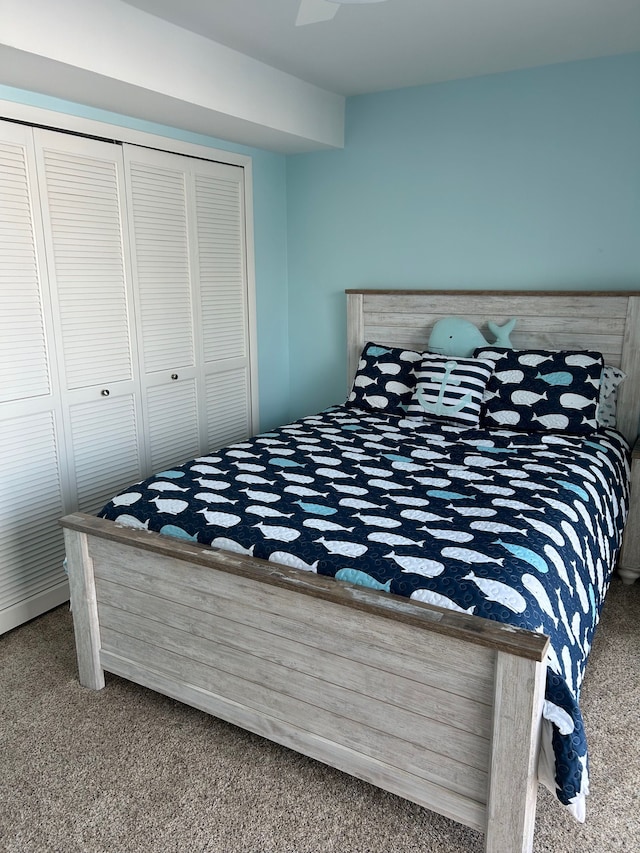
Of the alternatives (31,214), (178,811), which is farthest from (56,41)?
(178,811)

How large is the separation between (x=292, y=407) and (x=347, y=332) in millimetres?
671

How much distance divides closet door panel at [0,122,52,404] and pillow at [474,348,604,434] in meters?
1.95

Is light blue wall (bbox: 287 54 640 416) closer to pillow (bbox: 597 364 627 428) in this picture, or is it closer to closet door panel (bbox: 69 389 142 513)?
pillow (bbox: 597 364 627 428)

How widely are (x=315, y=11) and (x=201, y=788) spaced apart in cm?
255

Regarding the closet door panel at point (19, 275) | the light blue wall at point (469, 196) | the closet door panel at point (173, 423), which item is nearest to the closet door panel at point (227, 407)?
the closet door panel at point (173, 423)

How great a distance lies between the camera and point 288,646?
5.83 feet

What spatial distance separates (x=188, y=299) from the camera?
3361 millimetres

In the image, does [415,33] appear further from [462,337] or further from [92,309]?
[92,309]

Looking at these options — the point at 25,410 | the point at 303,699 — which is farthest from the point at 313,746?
the point at 25,410

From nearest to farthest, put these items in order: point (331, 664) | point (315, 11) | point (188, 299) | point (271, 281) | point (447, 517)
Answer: point (331, 664)
point (447, 517)
point (315, 11)
point (188, 299)
point (271, 281)

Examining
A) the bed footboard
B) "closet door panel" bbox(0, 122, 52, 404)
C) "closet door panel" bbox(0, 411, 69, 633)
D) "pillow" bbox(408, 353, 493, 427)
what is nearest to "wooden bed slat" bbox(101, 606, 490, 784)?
the bed footboard

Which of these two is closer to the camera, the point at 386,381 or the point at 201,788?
the point at 201,788

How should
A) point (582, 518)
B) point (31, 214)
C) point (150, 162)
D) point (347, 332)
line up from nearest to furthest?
1. point (582, 518)
2. point (31, 214)
3. point (150, 162)
4. point (347, 332)

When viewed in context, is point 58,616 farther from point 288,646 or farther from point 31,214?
point 31,214
